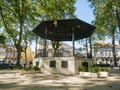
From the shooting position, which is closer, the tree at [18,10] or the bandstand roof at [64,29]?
the bandstand roof at [64,29]

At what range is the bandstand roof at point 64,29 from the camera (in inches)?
882

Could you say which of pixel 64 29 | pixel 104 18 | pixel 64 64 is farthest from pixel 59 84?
pixel 104 18

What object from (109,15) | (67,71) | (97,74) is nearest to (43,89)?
(97,74)

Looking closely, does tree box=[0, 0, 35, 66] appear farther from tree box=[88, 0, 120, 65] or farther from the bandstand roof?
tree box=[88, 0, 120, 65]

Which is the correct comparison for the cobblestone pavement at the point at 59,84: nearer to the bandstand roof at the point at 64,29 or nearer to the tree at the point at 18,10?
the bandstand roof at the point at 64,29

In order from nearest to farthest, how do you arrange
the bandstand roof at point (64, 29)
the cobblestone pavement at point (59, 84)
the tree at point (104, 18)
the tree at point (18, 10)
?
the cobblestone pavement at point (59, 84), the bandstand roof at point (64, 29), the tree at point (18, 10), the tree at point (104, 18)

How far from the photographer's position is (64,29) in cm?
2544

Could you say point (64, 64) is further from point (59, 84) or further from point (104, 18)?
point (104, 18)

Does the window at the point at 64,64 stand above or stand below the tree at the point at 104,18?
below

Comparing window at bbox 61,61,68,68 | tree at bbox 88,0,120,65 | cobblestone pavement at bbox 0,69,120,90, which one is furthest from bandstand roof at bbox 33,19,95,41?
tree at bbox 88,0,120,65

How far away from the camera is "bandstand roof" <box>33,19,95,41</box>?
73.5ft

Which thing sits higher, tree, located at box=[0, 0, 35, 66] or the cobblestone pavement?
tree, located at box=[0, 0, 35, 66]

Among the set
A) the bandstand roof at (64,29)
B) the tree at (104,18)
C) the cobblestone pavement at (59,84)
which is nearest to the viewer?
the cobblestone pavement at (59,84)

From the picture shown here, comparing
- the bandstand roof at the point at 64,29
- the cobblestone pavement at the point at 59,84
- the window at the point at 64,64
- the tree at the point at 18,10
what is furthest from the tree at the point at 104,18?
the cobblestone pavement at the point at 59,84
